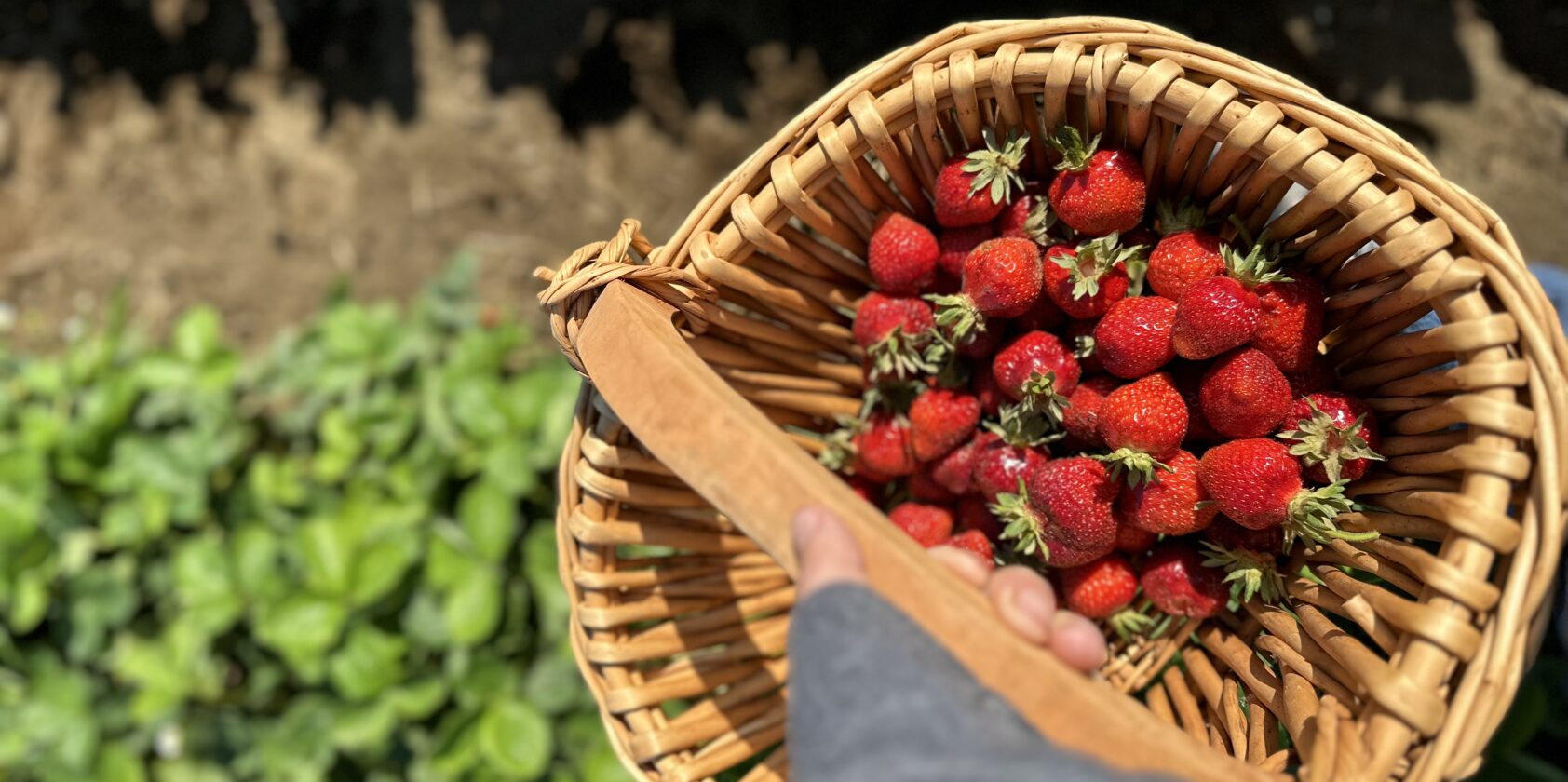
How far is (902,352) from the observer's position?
3.18ft

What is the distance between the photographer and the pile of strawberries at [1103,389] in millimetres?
782

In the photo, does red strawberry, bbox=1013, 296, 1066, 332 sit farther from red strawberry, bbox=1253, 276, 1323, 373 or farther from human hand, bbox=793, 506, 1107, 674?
human hand, bbox=793, 506, 1107, 674

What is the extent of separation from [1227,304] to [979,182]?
0.24m

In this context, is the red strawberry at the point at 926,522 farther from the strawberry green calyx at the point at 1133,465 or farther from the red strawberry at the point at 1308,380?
the red strawberry at the point at 1308,380

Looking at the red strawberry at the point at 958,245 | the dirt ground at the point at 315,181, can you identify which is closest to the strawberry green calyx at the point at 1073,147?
the red strawberry at the point at 958,245

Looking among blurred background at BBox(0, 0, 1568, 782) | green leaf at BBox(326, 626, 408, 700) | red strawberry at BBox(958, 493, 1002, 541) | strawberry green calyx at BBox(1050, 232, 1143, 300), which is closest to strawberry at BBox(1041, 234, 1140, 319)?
strawberry green calyx at BBox(1050, 232, 1143, 300)

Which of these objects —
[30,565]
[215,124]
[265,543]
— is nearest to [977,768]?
[265,543]

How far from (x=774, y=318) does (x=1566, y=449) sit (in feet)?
2.32

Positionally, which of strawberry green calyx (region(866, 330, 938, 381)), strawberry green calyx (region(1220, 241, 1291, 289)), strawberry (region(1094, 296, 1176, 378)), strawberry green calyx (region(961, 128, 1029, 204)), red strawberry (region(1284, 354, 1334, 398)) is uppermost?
strawberry green calyx (region(1220, 241, 1291, 289))

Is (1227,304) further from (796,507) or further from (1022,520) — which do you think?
(796,507)

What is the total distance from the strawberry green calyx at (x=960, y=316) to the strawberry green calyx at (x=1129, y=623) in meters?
0.32

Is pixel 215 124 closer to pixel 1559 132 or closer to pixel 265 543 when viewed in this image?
pixel 265 543

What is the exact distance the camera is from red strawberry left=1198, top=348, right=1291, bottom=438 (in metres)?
0.78

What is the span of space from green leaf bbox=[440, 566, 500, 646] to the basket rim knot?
0.71 metres
